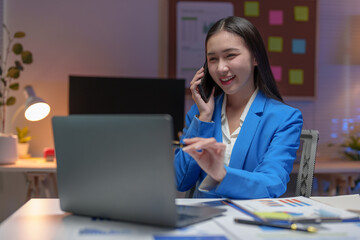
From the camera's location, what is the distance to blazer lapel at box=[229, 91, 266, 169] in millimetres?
1570

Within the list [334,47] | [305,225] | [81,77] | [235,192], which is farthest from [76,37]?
[305,225]

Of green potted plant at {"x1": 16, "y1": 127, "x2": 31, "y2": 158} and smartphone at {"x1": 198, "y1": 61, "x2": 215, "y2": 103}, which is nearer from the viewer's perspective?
smartphone at {"x1": 198, "y1": 61, "x2": 215, "y2": 103}

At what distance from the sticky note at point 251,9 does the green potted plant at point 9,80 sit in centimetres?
162

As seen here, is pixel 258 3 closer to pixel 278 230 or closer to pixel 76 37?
pixel 76 37

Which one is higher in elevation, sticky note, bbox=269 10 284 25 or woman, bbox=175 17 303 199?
sticky note, bbox=269 10 284 25

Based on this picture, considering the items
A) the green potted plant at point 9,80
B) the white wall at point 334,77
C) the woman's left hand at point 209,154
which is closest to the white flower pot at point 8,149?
the green potted plant at point 9,80

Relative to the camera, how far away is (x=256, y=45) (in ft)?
5.39

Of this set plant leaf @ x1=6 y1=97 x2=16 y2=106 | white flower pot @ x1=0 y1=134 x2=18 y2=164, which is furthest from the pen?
plant leaf @ x1=6 y1=97 x2=16 y2=106

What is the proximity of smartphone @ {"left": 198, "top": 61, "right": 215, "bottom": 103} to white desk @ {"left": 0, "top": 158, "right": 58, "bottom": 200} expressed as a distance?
133 centimetres

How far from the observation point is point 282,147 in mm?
1484

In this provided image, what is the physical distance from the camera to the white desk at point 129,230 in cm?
87

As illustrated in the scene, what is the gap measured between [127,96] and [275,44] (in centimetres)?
125

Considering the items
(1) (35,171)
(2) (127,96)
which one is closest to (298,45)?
(2) (127,96)

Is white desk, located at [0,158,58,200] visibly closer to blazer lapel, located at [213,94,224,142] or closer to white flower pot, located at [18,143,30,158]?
white flower pot, located at [18,143,30,158]
